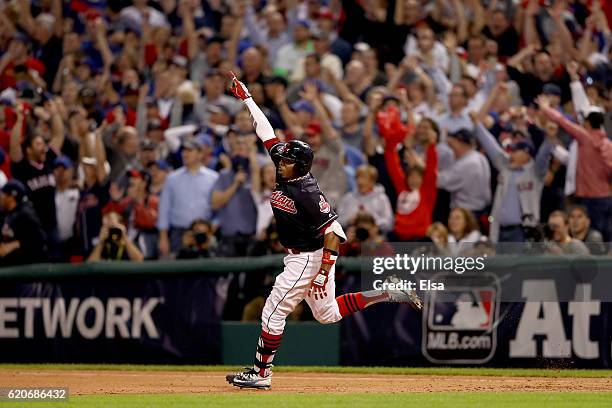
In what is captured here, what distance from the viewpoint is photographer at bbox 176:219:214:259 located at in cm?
1402

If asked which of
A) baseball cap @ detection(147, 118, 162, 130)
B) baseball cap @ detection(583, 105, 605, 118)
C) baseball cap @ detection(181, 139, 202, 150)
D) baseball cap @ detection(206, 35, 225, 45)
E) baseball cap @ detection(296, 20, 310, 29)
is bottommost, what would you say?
baseball cap @ detection(181, 139, 202, 150)

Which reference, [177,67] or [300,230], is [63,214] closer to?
[177,67]

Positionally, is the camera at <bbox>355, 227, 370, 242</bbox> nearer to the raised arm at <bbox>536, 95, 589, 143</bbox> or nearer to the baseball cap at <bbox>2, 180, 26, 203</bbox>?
the raised arm at <bbox>536, 95, 589, 143</bbox>

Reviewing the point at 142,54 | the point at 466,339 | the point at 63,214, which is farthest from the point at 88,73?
the point at 466,339

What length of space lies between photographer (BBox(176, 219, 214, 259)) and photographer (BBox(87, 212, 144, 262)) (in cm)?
53

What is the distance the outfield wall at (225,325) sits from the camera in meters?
12.5

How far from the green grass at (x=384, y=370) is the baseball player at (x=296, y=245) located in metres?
2.18

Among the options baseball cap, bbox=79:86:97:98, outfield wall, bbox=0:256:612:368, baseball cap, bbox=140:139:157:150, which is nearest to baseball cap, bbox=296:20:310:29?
baseball cap, bbox=79:86:97:98

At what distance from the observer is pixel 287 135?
50.3ft

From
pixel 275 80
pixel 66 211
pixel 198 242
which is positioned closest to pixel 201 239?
pixel 198 242

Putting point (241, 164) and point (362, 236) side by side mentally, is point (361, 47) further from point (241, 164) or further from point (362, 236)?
point (362, 236)
